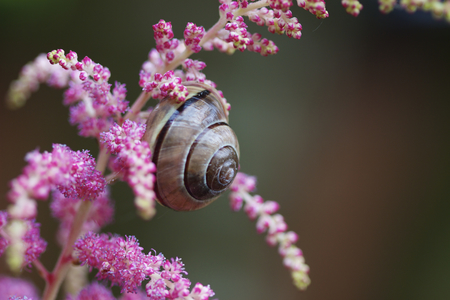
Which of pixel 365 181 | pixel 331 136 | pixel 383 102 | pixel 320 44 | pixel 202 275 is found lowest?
pixel 202 275

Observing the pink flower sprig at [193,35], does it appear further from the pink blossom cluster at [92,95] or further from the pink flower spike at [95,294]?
the pink flower spike at [95,294]

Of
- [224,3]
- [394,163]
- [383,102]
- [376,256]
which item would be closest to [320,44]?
[383,102]

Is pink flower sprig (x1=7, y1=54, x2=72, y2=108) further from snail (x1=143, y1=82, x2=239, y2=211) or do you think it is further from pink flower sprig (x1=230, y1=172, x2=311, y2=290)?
pink flower sprig (x1=230, y1=172, x2=311, y2=290)

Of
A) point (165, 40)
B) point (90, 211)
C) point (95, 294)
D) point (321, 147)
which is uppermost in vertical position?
point (321, 147)

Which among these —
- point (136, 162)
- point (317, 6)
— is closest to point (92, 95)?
point (136, 162)

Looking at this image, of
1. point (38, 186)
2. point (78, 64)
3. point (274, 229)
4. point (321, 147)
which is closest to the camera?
point (38, 186)

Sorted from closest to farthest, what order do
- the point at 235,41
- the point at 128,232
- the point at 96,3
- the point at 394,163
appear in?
the point at 235,41, the point at 96,3, the point at 128,232, the point at 394,163

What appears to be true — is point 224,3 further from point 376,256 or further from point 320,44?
point 376,256

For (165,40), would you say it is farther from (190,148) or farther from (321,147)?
(321,147)
